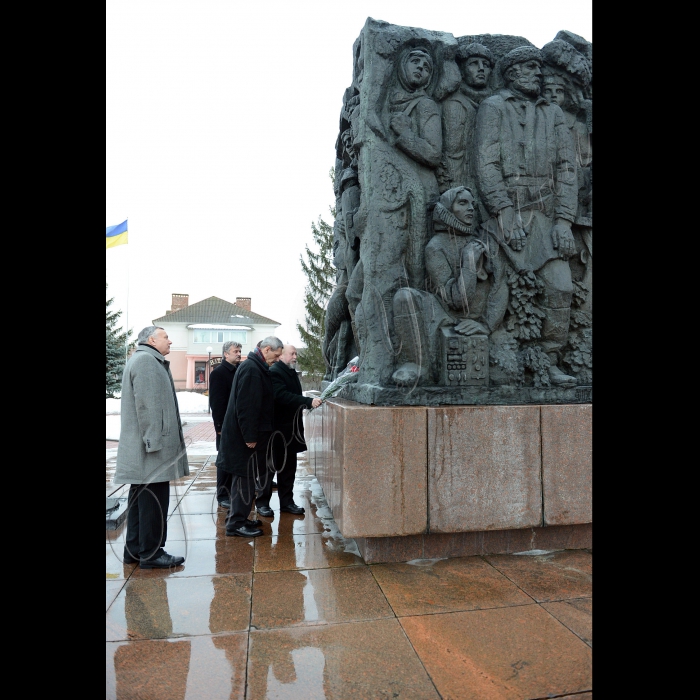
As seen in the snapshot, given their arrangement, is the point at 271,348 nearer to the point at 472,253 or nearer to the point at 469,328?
the point at 469,328

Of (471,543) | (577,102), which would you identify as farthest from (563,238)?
(471,543)

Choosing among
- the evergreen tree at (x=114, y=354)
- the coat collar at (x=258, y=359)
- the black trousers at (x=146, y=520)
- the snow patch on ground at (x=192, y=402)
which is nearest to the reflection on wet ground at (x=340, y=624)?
the black trousers at (x=146, y=520)

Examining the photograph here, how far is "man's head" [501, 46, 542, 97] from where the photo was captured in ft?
17.5

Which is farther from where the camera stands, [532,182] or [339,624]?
[532,182]

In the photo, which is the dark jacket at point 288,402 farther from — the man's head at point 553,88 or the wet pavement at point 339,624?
the man's head at point 553,88

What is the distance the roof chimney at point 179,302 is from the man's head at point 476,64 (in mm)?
19544

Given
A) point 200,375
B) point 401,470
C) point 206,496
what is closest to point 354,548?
point 401,470

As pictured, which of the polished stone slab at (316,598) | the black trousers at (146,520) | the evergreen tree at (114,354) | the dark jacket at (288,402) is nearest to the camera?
the polished stone slab at (316,598)

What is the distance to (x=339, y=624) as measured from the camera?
3318mm

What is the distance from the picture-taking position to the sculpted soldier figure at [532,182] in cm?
525

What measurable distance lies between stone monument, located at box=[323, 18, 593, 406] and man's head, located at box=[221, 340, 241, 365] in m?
1.60

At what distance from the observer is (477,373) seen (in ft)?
16.1

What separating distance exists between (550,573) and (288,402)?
9.16 ft

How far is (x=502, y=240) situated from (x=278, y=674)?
3911 millimetres
